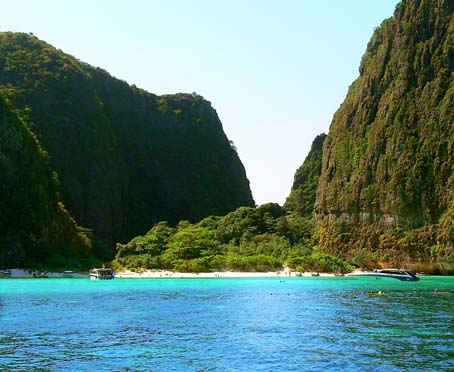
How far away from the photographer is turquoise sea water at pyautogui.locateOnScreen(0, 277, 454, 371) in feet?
77.6

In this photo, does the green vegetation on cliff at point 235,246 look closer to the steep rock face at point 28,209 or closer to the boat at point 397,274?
the boat at point 397,274

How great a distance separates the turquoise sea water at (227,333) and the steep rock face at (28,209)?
49.3 metres

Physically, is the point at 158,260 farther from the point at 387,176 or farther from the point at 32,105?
the point at 32,105

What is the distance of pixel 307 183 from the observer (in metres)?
163

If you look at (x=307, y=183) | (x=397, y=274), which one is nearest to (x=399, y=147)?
(x=397, y=274)

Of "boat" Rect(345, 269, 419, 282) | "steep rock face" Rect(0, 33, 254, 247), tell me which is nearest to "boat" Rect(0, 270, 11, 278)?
"steep rock face" Rect(0, 33, 254, 247)

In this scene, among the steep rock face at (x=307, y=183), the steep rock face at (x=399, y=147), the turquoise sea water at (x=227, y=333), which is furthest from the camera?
the steep rock face at (x=307, y=183)

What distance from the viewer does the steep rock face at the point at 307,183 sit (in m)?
157

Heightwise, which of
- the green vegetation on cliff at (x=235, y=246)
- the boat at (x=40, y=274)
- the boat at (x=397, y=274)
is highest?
the green vegetation on cliff at (x=235, y=246)

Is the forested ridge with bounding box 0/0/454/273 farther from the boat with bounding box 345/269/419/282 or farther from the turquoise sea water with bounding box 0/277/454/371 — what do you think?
the turquoise sea water with bounding box 0/277/454/371

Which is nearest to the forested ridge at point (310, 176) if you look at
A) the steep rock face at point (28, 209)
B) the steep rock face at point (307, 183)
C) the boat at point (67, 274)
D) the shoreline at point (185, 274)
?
the steep rock face at point (307, 183)

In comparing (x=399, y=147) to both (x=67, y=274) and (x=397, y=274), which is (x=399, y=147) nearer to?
(x=397, y=274)

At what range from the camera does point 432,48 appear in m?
115

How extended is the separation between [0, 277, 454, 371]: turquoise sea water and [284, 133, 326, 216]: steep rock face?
346ft
